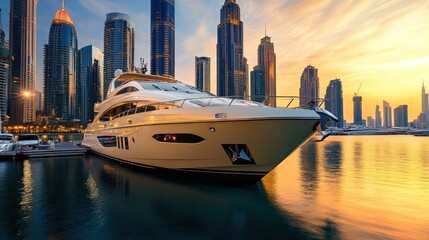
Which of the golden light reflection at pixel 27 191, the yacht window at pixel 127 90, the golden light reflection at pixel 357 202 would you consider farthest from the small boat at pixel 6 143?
the golden light reflection at pixel 357 202

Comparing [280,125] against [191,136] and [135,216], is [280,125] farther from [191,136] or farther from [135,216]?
[135,216]

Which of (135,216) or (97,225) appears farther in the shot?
(135,216)

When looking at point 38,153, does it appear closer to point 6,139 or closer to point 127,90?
point 6,139

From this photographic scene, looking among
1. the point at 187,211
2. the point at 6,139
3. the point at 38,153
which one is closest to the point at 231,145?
the point at 187,211

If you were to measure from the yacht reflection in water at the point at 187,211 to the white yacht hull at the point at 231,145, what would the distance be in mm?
788

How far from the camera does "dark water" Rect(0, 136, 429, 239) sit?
5574 mm

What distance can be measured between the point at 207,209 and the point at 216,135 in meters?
2.70

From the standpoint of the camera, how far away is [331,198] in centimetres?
853

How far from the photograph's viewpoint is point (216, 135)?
8.84m

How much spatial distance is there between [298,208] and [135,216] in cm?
476

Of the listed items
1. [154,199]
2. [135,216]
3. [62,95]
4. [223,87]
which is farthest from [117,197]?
[62,95]

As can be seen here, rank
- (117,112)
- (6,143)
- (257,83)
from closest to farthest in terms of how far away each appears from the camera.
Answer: (117,112) < (6,143) < (257,83)

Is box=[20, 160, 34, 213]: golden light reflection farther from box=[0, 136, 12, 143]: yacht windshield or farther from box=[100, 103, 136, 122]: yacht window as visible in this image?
box=[0, 136, 12, 143]: yacht windshield

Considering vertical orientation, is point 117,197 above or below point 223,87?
below
